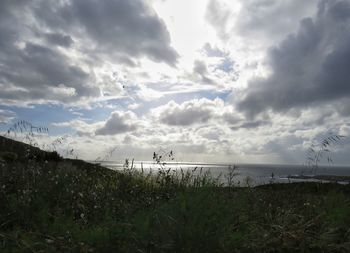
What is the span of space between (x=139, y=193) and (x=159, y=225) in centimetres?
508

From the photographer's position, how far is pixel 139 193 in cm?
899

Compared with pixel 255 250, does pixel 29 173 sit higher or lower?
higher

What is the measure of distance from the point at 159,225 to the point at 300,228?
6.45 feet

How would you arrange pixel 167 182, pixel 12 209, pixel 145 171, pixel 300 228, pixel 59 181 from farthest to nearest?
1. pixel 145 171
2. pixel 167 182
3. pixel 59 181
4. pixel 12 209
5. pixel 300 228

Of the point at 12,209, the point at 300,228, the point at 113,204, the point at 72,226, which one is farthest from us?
the point at 113,204

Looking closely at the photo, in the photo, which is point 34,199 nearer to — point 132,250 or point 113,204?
point 113,204

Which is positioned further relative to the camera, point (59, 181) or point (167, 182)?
point (167, 182)

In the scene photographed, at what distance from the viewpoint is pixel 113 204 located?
275 inches

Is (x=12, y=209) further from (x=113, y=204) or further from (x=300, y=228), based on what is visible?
(x=300, y=228)

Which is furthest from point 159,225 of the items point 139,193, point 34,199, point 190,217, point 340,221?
point 139,193

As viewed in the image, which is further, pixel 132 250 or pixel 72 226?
pixel 72 226

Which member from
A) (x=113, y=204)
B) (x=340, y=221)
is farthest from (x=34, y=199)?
(x=340, y=221)

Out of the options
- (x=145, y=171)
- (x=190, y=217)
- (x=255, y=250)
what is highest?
(x=145, y=171)

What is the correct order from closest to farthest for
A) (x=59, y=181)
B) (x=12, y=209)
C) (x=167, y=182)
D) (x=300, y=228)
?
1. (x=300, y=228)
2. (x=12, y=209)
3. (x=59, y=181)
4. (x=167, y=182)
